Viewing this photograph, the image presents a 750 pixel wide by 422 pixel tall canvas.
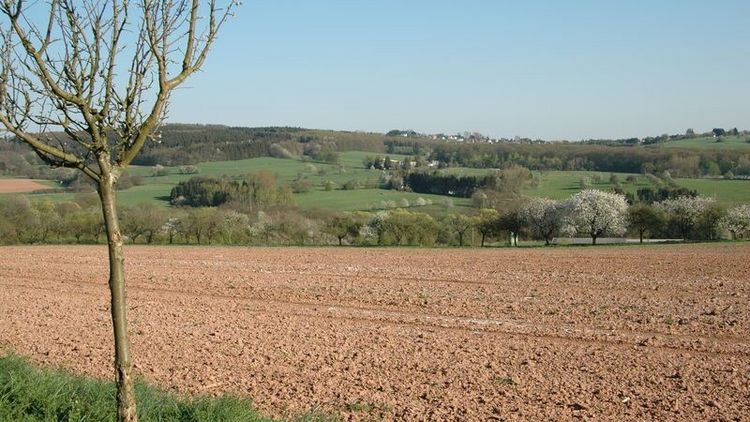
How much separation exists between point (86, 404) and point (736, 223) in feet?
A: 176

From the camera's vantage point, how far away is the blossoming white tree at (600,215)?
6003cm

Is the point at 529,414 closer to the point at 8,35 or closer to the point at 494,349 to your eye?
the point at 494,349

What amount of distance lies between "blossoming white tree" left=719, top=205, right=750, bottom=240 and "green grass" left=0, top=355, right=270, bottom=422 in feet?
170

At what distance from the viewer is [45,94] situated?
5.92 m

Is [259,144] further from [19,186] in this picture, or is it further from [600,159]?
[600,159]

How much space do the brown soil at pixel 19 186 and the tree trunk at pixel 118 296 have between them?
243ft

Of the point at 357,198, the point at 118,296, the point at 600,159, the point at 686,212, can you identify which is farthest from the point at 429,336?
the point at 600,159

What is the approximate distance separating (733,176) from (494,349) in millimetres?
88422

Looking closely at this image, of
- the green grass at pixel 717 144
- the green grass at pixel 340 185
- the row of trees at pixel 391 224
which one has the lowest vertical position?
the row of trees at pixel 391 224

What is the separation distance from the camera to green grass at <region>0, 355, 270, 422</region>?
287 inches

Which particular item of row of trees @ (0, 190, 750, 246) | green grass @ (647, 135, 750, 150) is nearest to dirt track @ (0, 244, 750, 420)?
row of trees @ (0, 190, 750, 246)

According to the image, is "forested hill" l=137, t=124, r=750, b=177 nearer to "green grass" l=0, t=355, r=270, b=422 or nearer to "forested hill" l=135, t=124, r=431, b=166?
"forested hill" l=135, t=124, r=431, b=166

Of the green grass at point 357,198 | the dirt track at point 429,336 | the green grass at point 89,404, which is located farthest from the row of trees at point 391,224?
the green grass at point 89,404

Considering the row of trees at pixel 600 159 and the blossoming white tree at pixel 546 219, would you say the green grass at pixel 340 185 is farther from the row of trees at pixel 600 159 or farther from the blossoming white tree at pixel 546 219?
the blossoming white tree at pixel 546 219
